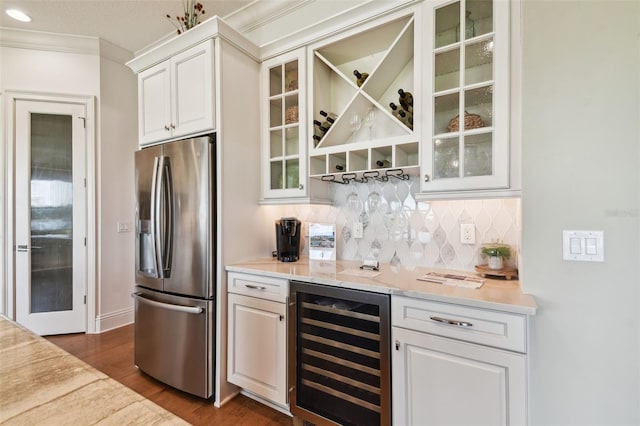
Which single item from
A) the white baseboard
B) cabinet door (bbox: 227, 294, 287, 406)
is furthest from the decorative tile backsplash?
the white baseboard

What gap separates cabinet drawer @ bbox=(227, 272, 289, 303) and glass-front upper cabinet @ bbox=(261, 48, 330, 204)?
617 mm

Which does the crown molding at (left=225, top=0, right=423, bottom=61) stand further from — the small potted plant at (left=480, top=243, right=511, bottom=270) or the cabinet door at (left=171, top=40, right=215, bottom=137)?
the small potted plant at (left=480, top=243, right=511, bottom=270)

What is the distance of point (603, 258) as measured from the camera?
1213 millimetres

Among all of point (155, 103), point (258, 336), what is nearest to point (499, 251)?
point (258, 336)

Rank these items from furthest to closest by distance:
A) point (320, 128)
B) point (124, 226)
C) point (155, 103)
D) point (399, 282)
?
point (124, 226) < point (155, 103) < point (320, 128) < point (399, 282)

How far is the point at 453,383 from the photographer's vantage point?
133cm

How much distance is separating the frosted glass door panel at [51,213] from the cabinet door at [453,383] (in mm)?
3613

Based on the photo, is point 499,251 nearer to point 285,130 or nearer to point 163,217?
point 285,130

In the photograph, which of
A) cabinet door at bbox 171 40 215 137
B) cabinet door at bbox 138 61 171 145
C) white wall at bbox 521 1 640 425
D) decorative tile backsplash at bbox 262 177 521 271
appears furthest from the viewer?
cabinet door at bbox 138 61 171 145

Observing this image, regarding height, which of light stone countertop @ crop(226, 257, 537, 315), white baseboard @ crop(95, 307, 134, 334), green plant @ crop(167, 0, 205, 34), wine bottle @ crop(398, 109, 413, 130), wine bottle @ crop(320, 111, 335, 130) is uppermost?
green plant @ crop(167, 0, 205, 34)

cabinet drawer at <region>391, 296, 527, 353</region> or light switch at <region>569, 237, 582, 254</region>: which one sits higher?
light switch at <region>569, 237, 582, 254</region>

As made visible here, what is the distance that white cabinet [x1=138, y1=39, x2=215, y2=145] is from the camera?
6.79ft

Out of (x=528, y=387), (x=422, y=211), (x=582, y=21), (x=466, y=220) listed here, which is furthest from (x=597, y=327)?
(x=582, y=21)

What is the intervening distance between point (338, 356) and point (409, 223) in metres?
1.00
